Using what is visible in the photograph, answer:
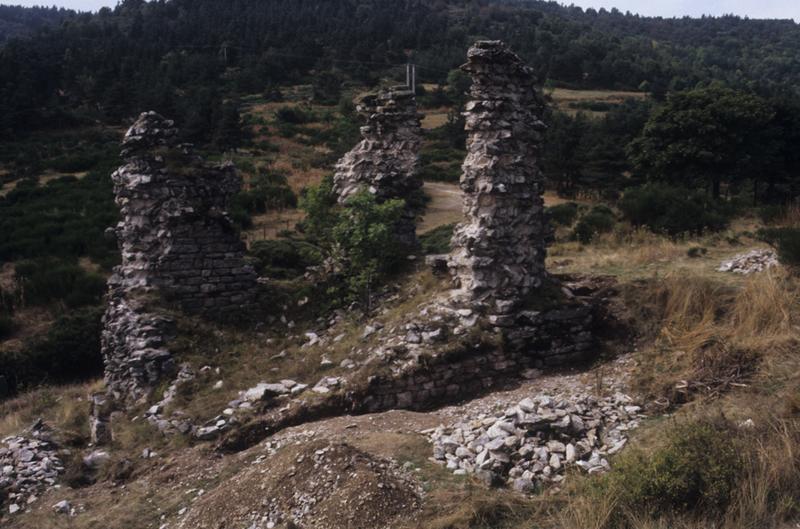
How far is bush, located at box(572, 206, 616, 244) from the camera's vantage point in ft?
64.8

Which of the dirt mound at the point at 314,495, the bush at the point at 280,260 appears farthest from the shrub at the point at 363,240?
the dirt mound at the point at 314,495

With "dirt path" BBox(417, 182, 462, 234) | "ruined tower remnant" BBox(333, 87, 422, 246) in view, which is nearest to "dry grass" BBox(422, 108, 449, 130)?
"dirt path" BBox(417, 182, 462, 234)

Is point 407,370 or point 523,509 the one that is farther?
point 407,370

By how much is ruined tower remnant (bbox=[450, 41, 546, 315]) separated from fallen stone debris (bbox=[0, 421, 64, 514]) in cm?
640

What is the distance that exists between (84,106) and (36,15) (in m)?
153

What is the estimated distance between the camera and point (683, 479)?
549cm

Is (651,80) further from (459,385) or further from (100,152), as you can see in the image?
(459,385)

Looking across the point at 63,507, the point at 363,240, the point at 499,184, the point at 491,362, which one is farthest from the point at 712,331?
the point at 63,507

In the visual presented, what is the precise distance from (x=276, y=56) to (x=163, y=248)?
67.8 meters

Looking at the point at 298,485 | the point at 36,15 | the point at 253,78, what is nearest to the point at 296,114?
the point at 253,78

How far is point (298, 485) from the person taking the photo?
6.76 m

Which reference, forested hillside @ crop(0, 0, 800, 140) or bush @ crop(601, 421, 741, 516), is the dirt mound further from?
forested hillside @ crop(0, 0, 800, 140)

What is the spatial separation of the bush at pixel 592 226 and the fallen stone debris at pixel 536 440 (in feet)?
40.7

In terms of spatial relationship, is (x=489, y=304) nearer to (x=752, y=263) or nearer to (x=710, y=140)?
(x=752, y=263)
